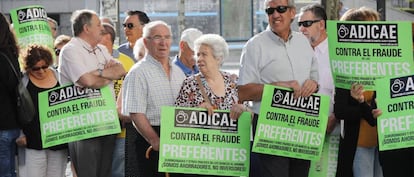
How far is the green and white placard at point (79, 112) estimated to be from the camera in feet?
28.5

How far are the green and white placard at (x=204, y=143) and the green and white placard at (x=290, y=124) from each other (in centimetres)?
17

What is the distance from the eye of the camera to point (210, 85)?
310 inches

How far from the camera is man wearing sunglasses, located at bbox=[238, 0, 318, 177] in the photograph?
7.93m

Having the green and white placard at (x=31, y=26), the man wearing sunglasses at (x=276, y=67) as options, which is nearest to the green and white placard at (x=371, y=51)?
the man wearing sunglasses at (x=276, y=67)

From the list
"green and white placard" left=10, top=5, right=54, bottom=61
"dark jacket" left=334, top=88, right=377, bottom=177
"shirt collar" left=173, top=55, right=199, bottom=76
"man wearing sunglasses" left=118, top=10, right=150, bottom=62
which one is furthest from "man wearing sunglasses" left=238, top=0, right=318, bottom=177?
"green and white placard" left=10, top=5, right=54, bottom=61

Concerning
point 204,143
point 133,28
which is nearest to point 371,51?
point 204,143

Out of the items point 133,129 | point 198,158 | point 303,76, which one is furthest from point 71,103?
point 303,76

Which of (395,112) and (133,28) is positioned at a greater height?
(133,28)

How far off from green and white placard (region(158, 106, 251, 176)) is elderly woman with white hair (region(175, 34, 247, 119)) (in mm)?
73

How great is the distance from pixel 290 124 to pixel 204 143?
2.22 ft

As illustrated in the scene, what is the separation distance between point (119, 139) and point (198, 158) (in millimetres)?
1756

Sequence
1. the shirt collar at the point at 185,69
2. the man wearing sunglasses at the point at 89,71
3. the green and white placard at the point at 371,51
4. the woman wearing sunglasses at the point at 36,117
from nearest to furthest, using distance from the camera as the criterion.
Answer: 1. the green and white placard at the point at 371,51
2. the man wearing sunglasses at the point at 89,71
3. the woman wearing sunglasses at the point at 36,117
4. the shirt collar at the point at 185,69

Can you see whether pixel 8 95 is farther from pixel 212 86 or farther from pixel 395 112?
pixel 395 112

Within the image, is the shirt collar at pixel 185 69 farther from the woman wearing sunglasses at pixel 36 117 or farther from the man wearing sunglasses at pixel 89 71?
the woman wearing sunglasses at pixel 36 117
